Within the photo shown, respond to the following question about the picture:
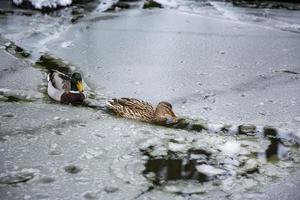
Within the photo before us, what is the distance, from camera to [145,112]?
13.1 feet

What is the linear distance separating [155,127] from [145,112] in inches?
7.5

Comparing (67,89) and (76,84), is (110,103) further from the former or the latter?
(67,89)

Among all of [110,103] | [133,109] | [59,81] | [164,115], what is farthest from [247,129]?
[59,81]

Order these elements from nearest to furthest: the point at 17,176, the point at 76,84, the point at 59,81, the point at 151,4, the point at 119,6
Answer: the point at 17,176 → the point at 76,84 → the point at 59,81 → the point at 119,6 → the point at 151,4

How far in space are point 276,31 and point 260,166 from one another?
5214 mm

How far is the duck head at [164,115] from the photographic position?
3920mm

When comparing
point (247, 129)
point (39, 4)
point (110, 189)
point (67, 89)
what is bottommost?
point (110, 189)

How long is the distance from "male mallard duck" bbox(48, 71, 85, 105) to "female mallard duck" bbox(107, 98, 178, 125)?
476mm

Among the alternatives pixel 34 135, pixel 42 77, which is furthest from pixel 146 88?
pixel 34 135

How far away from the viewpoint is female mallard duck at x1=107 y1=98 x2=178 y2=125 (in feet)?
12.9

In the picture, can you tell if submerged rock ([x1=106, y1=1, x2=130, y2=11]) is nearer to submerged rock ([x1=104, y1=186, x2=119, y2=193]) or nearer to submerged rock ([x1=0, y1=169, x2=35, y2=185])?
submerged rock ([x1=0, y1=169, x2=35, y2=185])

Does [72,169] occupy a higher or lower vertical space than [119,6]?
lower

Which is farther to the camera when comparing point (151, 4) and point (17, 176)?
point (151, 4)

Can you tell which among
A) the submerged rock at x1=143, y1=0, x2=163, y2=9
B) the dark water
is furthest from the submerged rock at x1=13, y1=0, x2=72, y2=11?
the dark water
